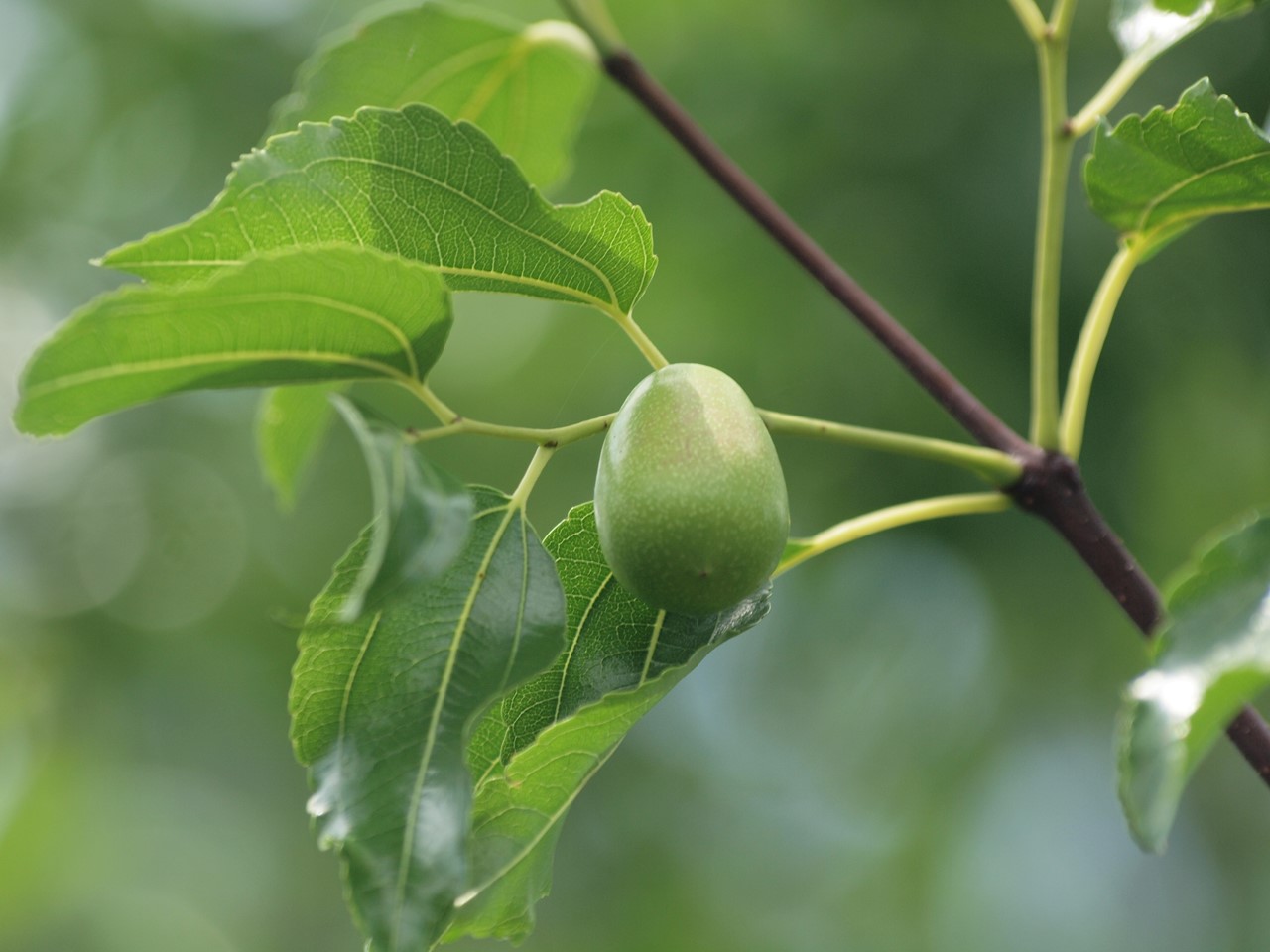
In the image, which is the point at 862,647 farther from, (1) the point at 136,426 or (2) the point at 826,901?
(1) the point at 136,426

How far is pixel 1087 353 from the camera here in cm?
123

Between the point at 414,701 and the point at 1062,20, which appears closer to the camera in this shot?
the point at 414,701

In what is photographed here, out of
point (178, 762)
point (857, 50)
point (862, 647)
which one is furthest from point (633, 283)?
point (178, 762)

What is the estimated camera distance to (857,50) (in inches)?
169

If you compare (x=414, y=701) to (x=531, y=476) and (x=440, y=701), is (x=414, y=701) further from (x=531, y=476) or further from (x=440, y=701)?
(x=531, y=476)

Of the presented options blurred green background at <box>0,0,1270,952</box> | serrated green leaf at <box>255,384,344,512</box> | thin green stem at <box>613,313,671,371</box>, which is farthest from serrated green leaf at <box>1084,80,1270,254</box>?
blurred green background at <box>0,0,1270,952</box>

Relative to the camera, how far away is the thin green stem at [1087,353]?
1181mm

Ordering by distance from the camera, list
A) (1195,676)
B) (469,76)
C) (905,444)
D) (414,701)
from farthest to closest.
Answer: (469,76) → (905,444) → (414,701) → (1195,676)

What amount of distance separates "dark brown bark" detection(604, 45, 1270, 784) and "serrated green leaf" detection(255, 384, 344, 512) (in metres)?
0.52

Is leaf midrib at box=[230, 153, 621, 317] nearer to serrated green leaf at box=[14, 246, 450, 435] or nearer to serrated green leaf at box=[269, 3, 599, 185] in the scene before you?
serrated green leaf at box=[14, 246, 450, 435]

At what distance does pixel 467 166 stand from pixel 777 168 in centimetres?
339

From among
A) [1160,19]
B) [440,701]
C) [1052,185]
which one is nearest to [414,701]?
[440,701]

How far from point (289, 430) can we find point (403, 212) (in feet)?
1.96

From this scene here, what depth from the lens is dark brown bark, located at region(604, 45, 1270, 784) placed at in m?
1.06
